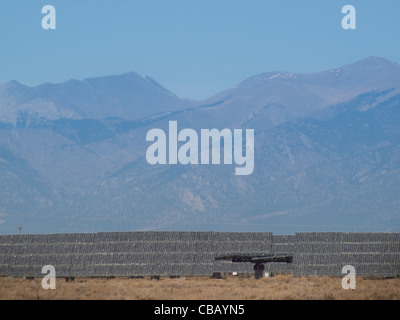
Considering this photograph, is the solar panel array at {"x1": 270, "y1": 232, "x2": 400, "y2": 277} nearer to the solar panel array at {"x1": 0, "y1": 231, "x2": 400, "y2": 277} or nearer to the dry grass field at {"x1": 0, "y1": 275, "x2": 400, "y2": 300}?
the solar panel array at {"x1": 0, "y1": 231, "x2": 400, "y2": 277}

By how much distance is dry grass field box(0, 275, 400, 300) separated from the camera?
152ft

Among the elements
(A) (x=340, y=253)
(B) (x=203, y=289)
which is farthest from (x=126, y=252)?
(A) (x=340, y=253)

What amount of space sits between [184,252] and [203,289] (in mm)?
11327

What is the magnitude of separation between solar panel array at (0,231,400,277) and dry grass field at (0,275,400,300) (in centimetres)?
163

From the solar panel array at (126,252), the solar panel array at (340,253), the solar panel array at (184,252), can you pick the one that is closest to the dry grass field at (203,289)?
the solar panel array at (126,252)

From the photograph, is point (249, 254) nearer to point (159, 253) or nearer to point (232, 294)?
point (159, 253)

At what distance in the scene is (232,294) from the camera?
157 feet

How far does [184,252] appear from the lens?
2477 inches

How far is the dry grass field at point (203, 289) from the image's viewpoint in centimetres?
4644

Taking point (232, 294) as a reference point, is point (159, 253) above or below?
above

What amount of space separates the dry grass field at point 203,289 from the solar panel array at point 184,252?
1.63 metres

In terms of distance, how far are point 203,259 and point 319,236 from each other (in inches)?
323

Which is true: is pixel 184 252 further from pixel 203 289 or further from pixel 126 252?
pixel 203 289
